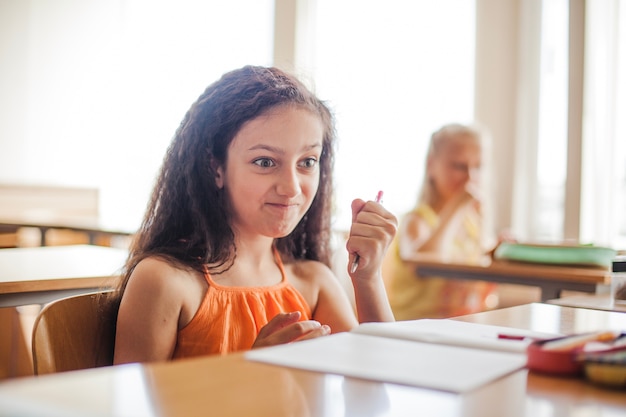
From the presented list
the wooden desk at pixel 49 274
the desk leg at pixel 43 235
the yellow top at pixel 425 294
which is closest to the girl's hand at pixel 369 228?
the wooden desk at pixel 49 274

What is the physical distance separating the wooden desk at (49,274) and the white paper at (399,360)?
0.83 m

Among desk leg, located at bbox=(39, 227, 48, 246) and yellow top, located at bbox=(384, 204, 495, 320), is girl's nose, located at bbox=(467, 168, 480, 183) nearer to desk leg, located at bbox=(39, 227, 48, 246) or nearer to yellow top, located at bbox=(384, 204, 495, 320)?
yellow top, located at bbox=(384, 204, 495, 320)

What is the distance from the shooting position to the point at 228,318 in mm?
1368

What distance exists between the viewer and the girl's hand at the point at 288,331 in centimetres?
101

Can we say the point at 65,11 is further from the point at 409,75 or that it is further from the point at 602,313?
the point at 602,313

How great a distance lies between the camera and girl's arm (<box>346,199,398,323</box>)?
1.35 metres

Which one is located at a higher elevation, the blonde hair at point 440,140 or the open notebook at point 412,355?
the blonde hair at point 440,140

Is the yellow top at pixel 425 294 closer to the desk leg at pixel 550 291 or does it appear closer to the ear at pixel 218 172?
the desk leg at pixel 550 291

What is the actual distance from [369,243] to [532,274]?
149cm

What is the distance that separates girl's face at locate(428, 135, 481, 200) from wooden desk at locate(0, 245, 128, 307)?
152 centimetres

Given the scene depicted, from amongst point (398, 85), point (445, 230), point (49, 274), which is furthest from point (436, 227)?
point (49, 274)

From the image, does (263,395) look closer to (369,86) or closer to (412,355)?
(412,355)

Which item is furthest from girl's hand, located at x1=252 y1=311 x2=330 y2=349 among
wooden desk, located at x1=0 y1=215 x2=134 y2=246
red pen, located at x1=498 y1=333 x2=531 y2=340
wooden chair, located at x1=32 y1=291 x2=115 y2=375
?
wooden desk, located at x1=0 y1=215 x2=134 y2=246

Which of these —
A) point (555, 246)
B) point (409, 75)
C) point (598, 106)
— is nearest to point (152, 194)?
point (555, 246)
